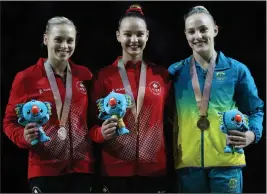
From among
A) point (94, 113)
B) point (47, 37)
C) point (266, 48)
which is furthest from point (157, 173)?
point (266, 48)

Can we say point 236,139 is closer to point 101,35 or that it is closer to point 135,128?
point 135,128

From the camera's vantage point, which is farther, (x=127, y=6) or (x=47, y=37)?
(x=127, y=6)

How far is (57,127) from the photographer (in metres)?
3.13

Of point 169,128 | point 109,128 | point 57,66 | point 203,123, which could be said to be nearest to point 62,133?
point 109,128

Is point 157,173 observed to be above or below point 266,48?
below

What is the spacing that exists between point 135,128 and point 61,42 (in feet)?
2.38

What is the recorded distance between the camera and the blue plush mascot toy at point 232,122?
9.74 ft

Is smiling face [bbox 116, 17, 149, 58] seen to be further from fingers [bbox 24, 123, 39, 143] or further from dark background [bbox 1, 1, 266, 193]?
fingers [bbox 24, 123, 39, 143]

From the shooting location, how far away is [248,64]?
153 inches

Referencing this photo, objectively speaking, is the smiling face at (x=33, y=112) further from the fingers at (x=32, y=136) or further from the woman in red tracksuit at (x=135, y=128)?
the woman in red tracksuit at (x=135, y=128)

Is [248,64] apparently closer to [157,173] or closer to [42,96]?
[157,173]

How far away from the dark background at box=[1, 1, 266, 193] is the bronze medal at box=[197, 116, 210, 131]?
0.67 meters

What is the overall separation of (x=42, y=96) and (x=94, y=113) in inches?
13.8

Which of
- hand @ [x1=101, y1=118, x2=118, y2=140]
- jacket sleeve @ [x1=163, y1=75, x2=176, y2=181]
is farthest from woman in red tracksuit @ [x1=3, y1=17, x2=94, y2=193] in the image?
jacket sleeve @ [x1=163, y1=75, x2=176, y2=181]
